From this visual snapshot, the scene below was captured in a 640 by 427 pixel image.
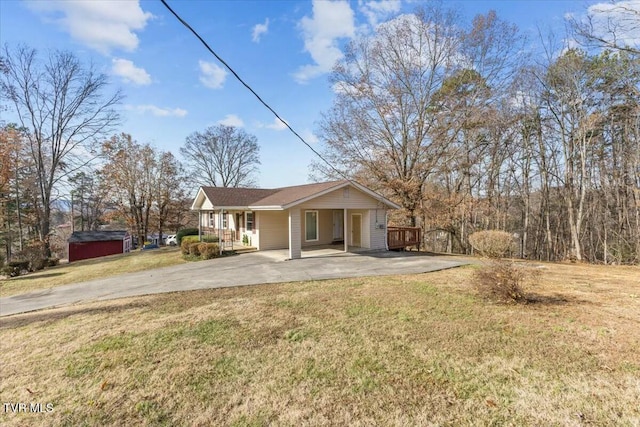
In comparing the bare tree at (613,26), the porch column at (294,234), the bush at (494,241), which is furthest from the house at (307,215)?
the bare tree at (613,26)

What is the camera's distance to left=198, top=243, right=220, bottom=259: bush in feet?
44.8

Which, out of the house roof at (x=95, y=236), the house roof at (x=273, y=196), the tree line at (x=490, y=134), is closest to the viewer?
the house roof at (x=273, y=196)

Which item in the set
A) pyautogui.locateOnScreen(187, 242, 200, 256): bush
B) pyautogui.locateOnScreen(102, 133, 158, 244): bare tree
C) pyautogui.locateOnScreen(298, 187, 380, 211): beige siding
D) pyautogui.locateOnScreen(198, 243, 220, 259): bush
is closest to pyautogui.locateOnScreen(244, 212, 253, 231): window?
pyautogui.locateOnScreen(198, 243, 220, 259): bush

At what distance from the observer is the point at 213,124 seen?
117 feet

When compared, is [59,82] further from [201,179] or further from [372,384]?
[372,384]

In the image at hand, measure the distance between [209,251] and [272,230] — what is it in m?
3.39

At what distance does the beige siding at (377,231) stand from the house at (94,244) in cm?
2435

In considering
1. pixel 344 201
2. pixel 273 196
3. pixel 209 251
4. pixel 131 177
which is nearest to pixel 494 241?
pixel 344 201

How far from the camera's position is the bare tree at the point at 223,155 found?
3466 cm

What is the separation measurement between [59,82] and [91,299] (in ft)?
77.4

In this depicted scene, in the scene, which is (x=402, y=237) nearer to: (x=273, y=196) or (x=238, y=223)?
(x=273, y=196)

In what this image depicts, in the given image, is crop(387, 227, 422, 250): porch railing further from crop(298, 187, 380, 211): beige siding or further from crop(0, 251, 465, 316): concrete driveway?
crop(0, 251, 465, 316): concrete driveway

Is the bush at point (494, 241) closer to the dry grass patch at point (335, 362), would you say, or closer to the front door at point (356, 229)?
the dry grass patch at point (335, 362)

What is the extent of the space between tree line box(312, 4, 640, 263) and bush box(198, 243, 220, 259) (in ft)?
33.8
